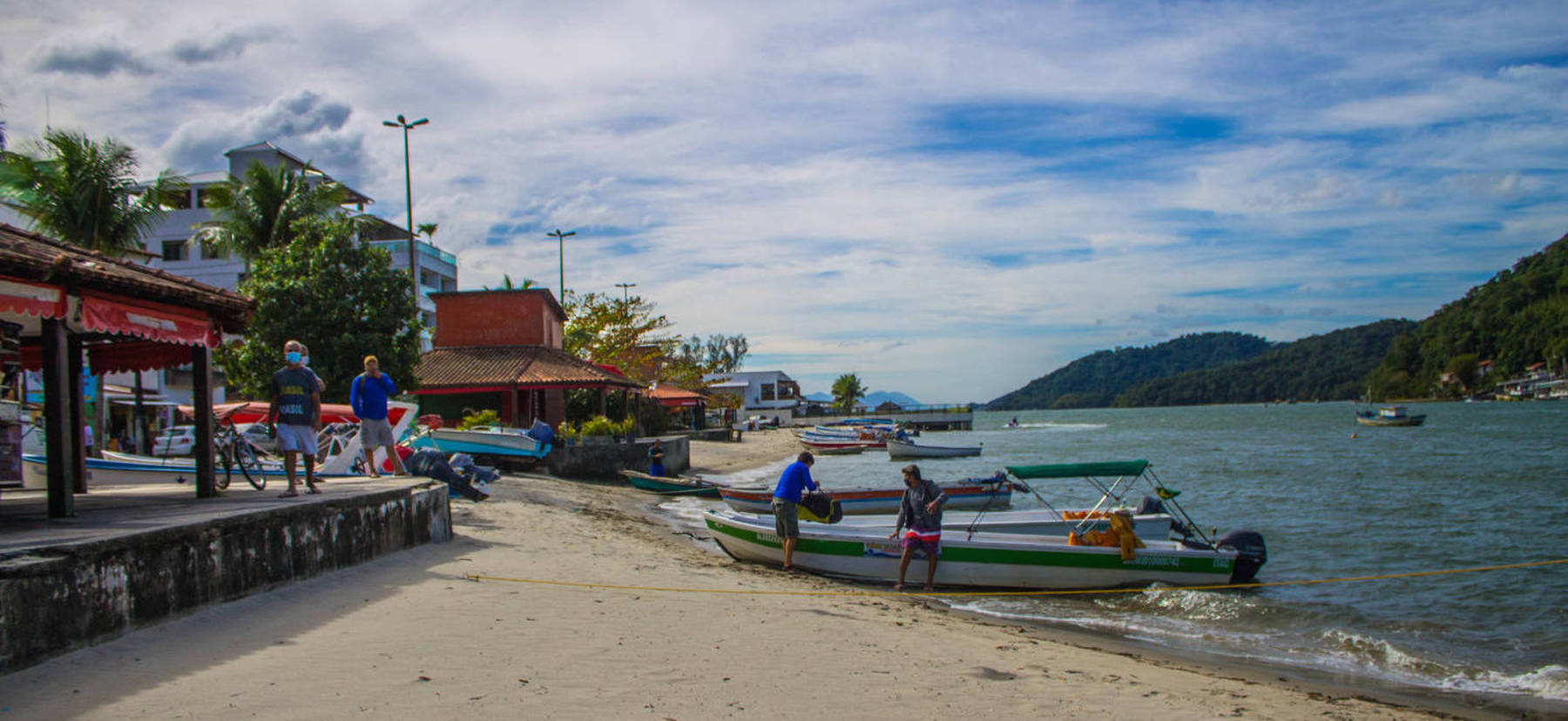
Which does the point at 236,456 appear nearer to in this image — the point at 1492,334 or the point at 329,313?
the point at 329,313

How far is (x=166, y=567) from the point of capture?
678cm

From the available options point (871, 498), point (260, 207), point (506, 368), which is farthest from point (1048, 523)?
point (260, 207)

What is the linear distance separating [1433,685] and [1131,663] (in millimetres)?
3106

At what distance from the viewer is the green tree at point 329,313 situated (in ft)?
75.8

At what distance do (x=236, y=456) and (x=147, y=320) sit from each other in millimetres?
3138

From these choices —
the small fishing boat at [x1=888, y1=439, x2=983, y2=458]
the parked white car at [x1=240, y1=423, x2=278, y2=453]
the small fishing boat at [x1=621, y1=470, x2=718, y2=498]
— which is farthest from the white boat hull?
the small fishing boat at [x1=888, y1=439, x2=983, y2=458]

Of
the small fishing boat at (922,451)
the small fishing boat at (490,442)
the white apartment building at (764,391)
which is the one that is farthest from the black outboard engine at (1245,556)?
the white apartment building at (764,391)

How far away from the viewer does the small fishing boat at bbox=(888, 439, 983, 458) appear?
51.6 meters

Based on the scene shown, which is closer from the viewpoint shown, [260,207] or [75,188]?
[75,188]

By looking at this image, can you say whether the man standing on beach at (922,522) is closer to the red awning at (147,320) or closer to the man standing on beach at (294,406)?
the man standing on beach at (294,406)

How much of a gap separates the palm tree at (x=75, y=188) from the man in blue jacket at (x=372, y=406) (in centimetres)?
1458

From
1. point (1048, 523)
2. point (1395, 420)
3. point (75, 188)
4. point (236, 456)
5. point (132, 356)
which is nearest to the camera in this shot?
point (236, 456)

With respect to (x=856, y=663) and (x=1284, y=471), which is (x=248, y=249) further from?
(x=1284, y=471)

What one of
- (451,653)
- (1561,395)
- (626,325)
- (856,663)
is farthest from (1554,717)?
(1561,395)
